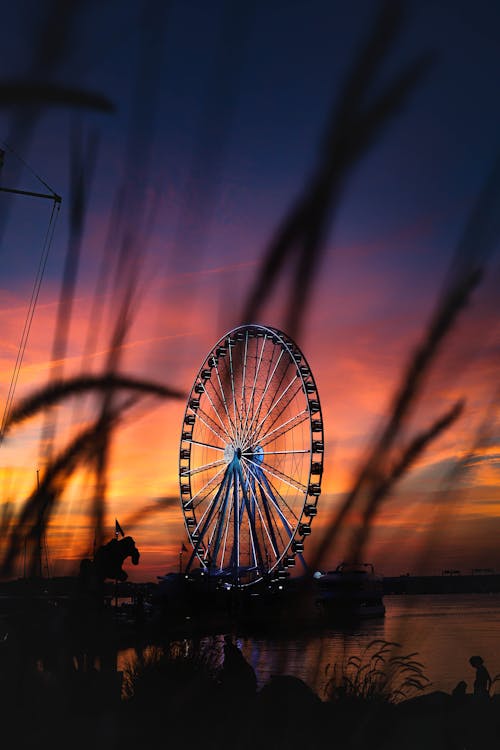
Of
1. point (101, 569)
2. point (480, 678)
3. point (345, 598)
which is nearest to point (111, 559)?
point (101, 569)

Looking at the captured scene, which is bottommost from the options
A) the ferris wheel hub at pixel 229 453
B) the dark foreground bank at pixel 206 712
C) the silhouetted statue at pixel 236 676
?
the dark foreground bank at pixel 206 712

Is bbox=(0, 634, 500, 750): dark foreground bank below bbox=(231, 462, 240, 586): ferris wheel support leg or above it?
below

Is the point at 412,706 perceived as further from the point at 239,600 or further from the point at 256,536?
the point at 239,600

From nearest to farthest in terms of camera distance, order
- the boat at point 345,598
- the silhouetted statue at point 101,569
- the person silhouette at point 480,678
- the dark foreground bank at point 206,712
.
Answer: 1. the dark foreground bank at point 206,712
2. the person silhouette at point 480,678
3. the silhouetted statue at point 101,569
4. the boat at point 345,598

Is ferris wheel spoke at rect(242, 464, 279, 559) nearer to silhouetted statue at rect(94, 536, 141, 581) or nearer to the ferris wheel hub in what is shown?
the ferris wheel hub

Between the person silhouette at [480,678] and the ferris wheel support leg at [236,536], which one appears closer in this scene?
the person silhouette at [480,678]

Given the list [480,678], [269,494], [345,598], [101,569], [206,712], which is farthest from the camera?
[345,598]

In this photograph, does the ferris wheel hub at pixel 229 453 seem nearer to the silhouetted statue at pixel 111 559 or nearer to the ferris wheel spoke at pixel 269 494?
the ferris wheel spoke at pixel 269 494

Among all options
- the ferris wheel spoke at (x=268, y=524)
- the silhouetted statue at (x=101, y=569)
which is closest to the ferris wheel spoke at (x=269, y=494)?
the ferris wheel spoke at (x=268, y=524)

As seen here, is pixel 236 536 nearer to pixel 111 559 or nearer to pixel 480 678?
pixel 111 559

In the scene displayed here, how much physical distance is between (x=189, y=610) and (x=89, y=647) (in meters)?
99.9

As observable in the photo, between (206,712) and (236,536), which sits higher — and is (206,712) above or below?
below

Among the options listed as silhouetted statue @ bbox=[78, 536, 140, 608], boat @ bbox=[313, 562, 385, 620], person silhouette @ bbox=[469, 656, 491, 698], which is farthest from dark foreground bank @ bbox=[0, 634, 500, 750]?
boat @ bbox=[313, 562, 385, 620]

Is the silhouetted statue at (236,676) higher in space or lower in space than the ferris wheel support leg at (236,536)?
lower
